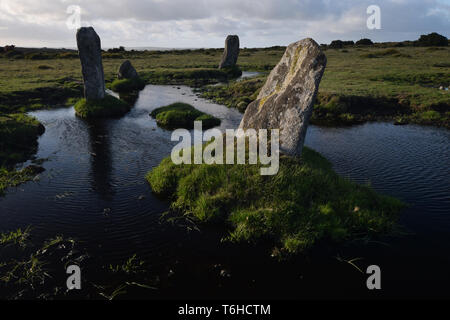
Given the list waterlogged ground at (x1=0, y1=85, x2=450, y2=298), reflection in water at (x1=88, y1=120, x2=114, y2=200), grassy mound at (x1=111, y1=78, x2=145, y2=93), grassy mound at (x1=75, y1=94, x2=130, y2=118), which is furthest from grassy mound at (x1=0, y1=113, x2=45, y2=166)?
grassy mound at (x1=111, y1=78, x2=145, y2=93)

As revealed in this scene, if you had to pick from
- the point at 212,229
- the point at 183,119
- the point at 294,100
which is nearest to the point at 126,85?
the point at 183,119

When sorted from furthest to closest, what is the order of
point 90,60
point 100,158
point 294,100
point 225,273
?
point 90,60 < point 100,158 < point 294,100 < point 225,273

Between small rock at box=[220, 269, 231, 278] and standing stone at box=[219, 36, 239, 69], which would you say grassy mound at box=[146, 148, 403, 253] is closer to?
small rock at box=[220, 269, 231, 278]

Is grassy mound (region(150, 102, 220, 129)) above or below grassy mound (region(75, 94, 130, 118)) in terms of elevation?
below

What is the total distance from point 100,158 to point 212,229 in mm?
12344

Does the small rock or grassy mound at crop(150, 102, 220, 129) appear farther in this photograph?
grassy mound at crop(150, 102, 220, 129)

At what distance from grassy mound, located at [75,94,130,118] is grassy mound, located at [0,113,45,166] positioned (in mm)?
6991

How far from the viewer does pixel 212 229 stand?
43.1 ft

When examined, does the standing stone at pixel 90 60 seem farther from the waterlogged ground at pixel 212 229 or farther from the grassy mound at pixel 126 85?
the grassy mound at pixel 126 85

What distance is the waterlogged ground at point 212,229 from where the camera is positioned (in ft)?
33.3

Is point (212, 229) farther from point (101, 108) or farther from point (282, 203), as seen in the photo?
point (101, 108)

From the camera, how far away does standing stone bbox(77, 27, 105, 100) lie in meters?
32.7

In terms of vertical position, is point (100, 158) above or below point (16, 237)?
above

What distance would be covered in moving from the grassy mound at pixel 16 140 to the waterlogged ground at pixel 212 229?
984 millimetres
